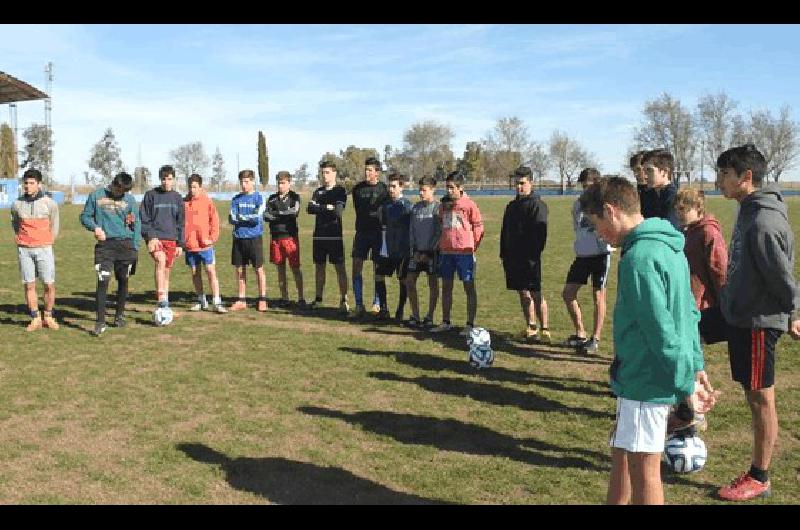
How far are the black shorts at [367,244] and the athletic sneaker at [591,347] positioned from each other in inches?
145

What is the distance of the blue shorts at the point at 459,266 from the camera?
31.0 feet

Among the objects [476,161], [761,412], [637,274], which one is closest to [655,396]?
[637,274]

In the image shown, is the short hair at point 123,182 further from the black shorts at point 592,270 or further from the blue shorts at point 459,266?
the black shorts at point 592,270

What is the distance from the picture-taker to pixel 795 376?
7.40 metres

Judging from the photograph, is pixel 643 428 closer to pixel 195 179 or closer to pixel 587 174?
pixel 587 174

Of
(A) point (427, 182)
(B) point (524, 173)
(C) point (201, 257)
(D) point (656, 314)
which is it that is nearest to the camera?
(D) point (656, 314)

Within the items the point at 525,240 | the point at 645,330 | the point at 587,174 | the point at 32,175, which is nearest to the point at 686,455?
the point at 645,330

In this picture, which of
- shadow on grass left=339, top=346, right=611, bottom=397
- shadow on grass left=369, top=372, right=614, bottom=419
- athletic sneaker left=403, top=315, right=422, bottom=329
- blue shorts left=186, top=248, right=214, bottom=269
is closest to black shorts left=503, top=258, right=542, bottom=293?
shadow on grass left=339, top=346, right=611, bottom=397

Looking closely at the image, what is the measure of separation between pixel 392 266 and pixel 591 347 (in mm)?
3465

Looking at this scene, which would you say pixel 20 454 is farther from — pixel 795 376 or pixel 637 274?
pixel 795 376

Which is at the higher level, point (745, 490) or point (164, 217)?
point (164, 217)

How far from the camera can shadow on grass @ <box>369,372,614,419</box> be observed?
6.49 metres

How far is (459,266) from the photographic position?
9.49m

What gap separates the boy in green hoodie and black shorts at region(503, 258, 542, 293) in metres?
5.28
